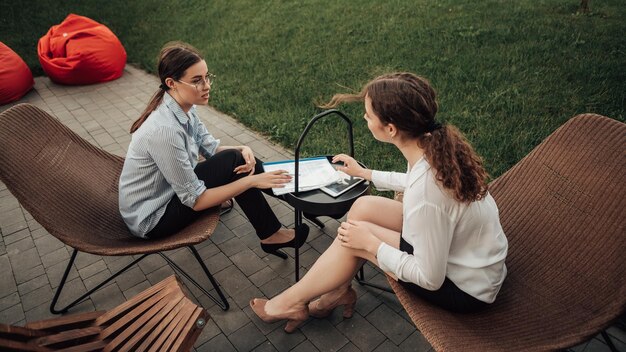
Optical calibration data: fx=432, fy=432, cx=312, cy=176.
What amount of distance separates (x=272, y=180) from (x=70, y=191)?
1323 mm

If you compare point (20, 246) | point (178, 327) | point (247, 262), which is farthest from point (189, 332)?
point (20, 246)

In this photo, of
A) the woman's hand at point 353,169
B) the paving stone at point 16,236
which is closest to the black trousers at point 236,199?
the woman's hand at point 353,169

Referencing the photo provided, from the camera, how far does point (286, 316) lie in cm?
259

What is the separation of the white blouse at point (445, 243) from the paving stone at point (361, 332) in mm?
794

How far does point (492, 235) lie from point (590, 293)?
546 mm

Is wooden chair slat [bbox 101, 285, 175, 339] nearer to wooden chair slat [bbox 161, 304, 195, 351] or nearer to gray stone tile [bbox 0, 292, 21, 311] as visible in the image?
wooden chair slat [bbox 161, 304, 195, 351]

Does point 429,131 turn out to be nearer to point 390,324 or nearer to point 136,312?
point 390,324

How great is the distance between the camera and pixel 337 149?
4547mm

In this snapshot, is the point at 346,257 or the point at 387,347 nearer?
the point at 346,257

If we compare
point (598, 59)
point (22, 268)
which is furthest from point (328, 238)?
point (598, 59)

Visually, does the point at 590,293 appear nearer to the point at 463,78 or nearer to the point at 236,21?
the point at 463,78

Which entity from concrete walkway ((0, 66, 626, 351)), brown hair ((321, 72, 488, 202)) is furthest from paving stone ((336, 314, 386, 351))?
brown hair ((321, 72, 488, 202))

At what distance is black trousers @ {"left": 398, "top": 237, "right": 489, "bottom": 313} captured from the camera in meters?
2.00

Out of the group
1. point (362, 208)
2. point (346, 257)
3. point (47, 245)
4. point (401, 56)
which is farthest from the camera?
point (401, 56)
